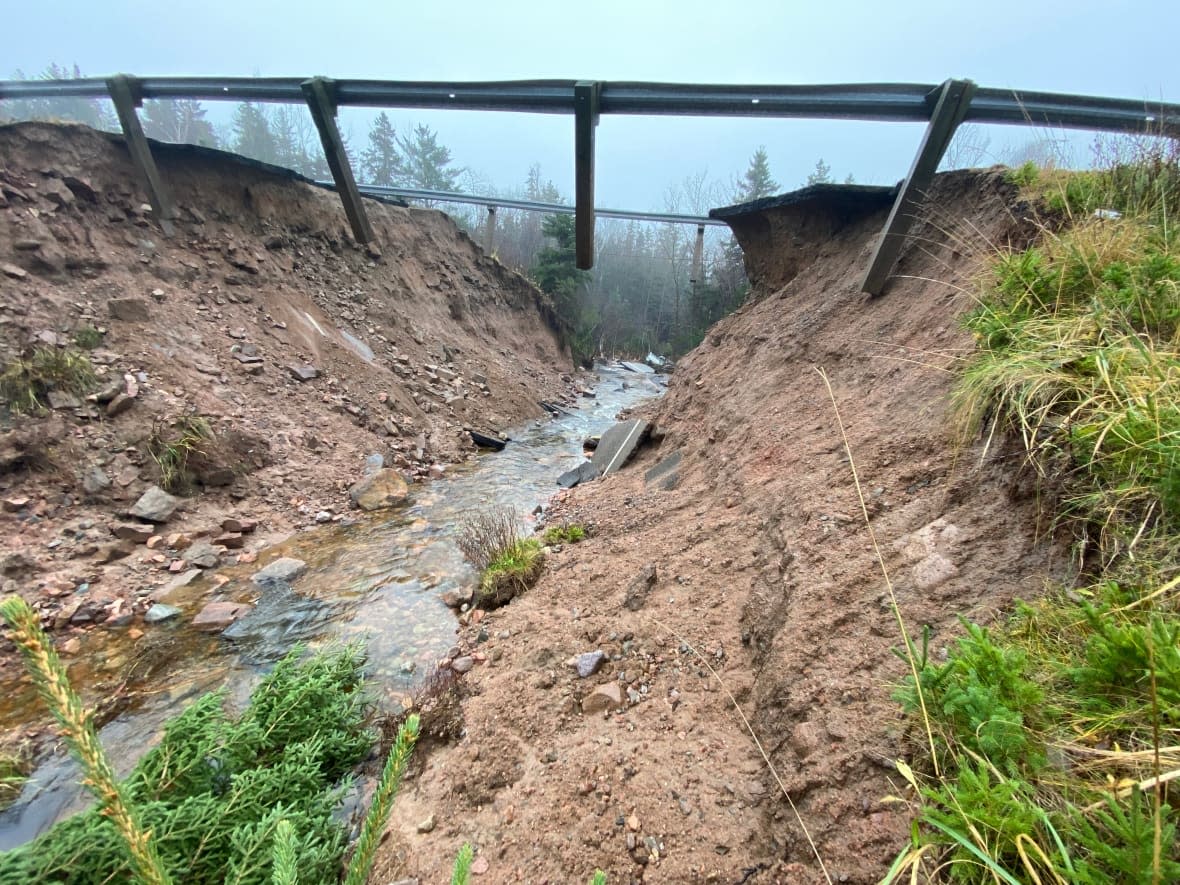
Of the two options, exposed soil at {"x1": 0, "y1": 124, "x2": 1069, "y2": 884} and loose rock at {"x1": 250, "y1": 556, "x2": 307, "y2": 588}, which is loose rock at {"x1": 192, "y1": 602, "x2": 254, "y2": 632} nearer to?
loose rock at {"x1": 250, "y1": 556, "x2": 307, "y2": 588}

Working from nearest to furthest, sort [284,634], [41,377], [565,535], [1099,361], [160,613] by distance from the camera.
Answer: [1099,361] < [284,634] < [160,613] < [565,535] < [41,377]

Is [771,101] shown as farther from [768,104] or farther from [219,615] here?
[219,615]

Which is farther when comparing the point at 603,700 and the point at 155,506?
the point at 155,506

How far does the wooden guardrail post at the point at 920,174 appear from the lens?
13.1 ft

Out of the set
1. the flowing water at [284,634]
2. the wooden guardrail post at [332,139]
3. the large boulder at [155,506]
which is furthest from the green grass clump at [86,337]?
the flowing water at [284,634]

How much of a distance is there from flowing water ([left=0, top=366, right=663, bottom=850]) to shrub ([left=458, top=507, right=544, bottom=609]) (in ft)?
0.85

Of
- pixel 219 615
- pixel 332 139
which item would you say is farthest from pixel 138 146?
pixel 219 615

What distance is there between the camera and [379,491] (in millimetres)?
6695

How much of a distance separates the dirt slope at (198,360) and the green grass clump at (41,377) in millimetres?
155

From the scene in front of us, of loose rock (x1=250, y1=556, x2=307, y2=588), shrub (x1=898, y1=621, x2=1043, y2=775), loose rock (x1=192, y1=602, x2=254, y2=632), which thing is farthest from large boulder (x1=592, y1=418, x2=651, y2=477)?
shrub (x1=898, y1=621, x2=1043, y2=775)

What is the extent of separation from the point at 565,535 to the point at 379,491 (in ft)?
9.25

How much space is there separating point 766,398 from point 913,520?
298 cm

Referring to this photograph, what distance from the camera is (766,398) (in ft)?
17.6

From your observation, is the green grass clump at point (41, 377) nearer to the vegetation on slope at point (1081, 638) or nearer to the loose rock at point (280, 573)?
the loose rock at point (280, 573)
